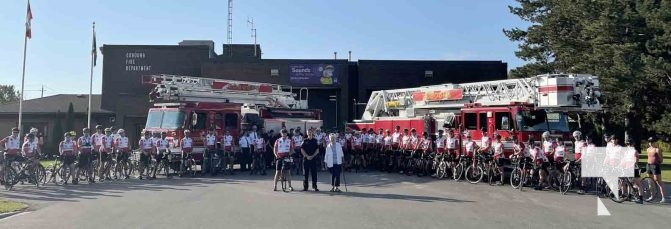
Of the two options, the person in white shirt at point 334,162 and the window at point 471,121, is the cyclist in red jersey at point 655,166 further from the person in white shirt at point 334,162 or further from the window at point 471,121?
the person in white shirt at point 334,162

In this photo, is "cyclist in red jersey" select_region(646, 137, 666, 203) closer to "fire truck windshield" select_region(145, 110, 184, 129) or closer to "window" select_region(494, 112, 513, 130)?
"window" select_region(494, 112, 513, 130)

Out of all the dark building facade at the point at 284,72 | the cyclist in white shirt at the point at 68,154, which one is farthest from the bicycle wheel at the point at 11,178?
the dark building facade at the point at 284,72

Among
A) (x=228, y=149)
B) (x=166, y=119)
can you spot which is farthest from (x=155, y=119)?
(x=228, y=149)

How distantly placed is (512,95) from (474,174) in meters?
3.29

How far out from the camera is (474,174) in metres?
17.8

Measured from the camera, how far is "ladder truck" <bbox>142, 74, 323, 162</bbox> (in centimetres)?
1994

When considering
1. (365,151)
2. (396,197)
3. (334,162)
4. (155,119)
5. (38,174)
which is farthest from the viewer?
(365,151)

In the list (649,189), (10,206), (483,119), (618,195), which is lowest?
(10,206)

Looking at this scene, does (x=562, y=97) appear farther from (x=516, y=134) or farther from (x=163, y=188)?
(x=163, y=188)

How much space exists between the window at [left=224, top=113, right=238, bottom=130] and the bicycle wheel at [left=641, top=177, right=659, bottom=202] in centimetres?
1399

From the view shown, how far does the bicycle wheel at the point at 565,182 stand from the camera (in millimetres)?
14825

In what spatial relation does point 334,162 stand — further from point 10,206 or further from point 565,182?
point 10,206

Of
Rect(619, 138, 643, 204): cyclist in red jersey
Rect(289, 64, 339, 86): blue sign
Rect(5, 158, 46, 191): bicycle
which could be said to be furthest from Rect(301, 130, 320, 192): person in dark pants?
Rect(289, 64, 339, 86): blue sign

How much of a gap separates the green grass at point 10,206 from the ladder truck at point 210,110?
6998 millimetres
